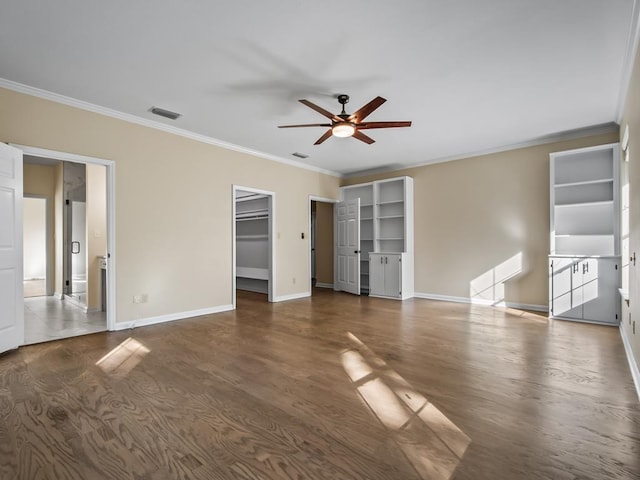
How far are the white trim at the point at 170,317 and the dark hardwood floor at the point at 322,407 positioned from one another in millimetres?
302

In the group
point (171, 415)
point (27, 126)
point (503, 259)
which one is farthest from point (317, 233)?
point (171, 415)

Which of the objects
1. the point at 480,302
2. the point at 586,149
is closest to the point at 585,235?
the point at 586,149

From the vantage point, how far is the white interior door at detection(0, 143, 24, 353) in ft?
10.6

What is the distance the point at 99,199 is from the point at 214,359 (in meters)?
3.90

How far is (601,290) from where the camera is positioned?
4410mm

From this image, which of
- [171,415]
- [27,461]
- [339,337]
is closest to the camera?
[27,461]

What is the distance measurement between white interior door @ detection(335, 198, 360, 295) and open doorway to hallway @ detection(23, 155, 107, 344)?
454 cm

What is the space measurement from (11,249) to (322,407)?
11.4 ft

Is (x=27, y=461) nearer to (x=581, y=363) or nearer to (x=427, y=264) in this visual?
(x=581, y=363)

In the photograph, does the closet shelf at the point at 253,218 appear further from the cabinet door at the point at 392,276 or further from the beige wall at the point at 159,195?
the cabinet door at the point at 392,276

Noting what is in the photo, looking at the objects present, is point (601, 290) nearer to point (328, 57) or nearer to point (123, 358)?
point (328, 57)

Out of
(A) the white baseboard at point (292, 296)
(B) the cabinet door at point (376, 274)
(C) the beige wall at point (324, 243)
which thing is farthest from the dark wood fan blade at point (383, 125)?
(C) the beige wall at point (324, 243)

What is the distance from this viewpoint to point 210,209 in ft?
17.4

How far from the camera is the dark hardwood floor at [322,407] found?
164cm
